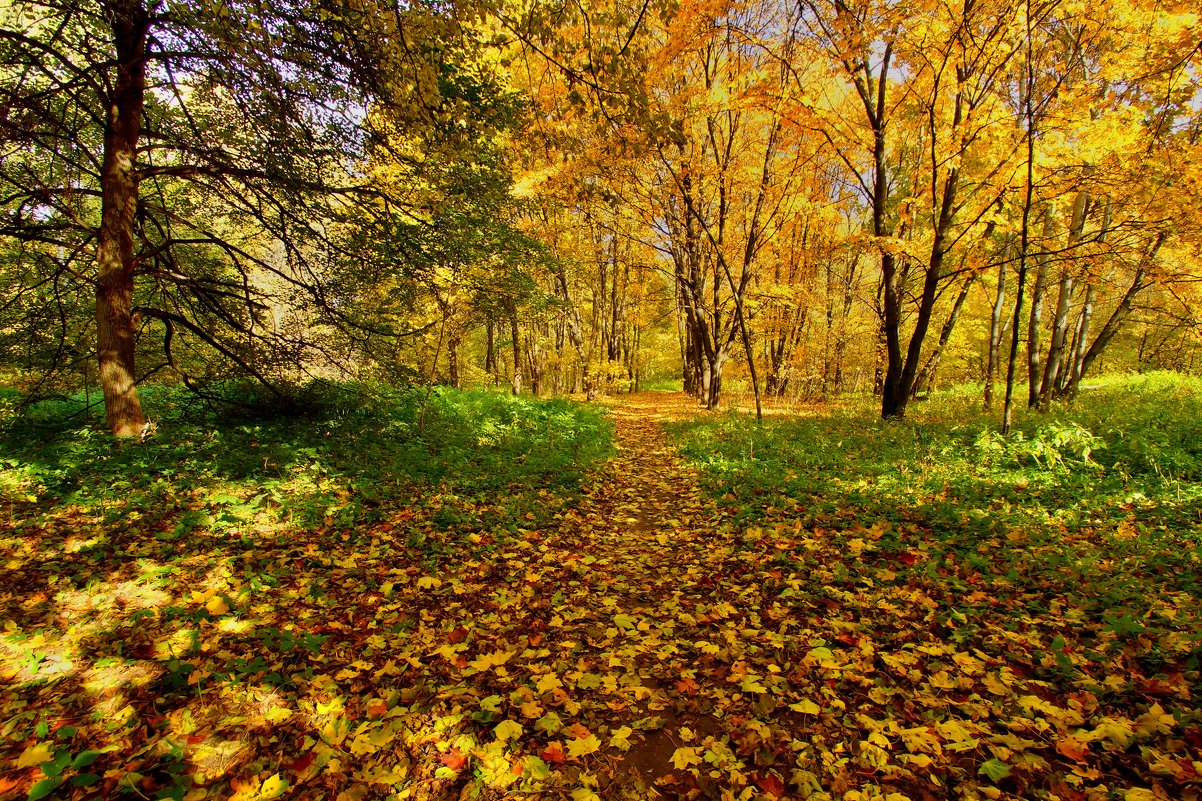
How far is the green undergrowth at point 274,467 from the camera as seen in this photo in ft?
16.5

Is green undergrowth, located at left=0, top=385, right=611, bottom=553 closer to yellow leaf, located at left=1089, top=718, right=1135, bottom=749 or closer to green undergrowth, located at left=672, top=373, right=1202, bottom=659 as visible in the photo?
green undergrowth, located at left=672, top=373, right=1202, bottom=659

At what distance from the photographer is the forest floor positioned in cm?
238

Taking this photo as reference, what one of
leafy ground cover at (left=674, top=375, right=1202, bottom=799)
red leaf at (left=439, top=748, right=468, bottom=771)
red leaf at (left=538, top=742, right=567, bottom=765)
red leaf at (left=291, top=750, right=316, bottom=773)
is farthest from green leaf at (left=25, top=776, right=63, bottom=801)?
leafy ground cover at (left=674, top=375, right=1202, bottom=799)

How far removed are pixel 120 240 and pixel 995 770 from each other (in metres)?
9.56

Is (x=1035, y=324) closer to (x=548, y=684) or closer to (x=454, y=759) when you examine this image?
(x=548, y=684)

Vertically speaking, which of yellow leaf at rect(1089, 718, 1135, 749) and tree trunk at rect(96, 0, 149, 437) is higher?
tree trunk at rect(96, 0, 149, 437)

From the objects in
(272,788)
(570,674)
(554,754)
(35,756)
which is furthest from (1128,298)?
(35,756)

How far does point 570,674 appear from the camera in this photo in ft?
11.0

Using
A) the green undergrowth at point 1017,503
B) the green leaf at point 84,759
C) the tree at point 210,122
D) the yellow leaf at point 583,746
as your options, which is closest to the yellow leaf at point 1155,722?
the green undergrowth at point 1017,503

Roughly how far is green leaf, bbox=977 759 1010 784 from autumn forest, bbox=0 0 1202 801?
0.09 meters

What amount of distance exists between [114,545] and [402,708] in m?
3.62

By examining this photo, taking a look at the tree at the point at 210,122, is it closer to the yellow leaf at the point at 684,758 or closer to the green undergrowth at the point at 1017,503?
the yellow leaf at the point at 684,758

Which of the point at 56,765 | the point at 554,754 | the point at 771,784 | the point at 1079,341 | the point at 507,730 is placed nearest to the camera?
the point at 56,765

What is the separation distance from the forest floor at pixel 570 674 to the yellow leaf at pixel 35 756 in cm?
2
